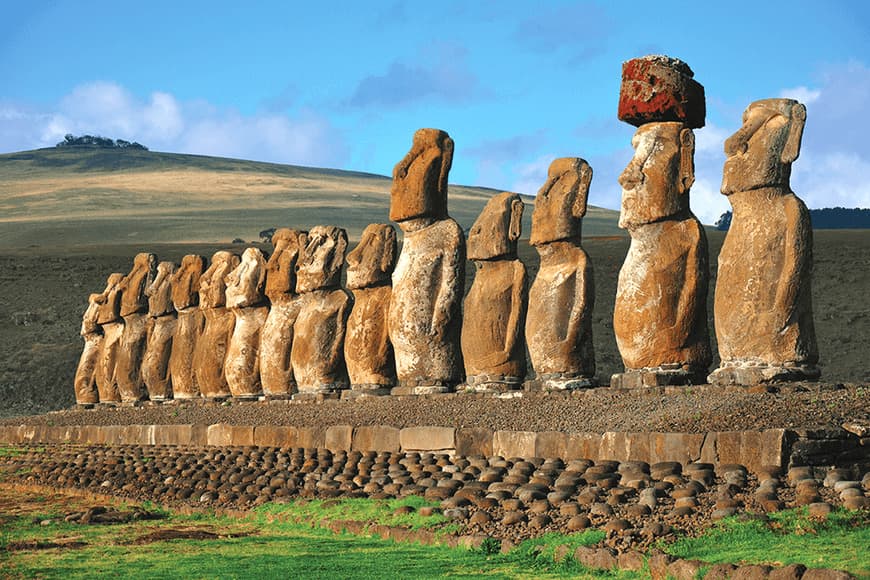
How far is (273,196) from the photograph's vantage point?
9662 centimetres

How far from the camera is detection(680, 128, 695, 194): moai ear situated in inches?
535

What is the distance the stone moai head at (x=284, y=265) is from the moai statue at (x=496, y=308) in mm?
4975

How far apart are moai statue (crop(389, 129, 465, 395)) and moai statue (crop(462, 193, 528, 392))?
0.48 metres

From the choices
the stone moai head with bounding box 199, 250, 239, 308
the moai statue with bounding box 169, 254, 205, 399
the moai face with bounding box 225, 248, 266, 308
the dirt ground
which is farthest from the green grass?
the dirt ground

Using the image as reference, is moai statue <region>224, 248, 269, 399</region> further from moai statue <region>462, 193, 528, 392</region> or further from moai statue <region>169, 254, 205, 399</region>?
moai statue <region>462, 193, 528, 392</region>

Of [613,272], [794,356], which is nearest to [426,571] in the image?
[794,356]

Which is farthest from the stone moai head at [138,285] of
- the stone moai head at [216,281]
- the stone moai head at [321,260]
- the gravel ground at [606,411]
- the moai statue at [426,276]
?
the moai statue at [426,276]

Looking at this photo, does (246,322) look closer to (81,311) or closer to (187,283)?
(187,283)

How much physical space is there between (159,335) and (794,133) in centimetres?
1446

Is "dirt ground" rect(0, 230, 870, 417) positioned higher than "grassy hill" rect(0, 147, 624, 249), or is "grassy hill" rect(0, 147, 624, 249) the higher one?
"grassy hill" rect(0, 147, 624, 249)

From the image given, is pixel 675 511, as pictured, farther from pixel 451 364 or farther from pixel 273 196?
pixel 273 196

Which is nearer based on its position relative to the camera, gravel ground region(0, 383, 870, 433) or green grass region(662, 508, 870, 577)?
green grass region(662, 508, 870, 577)

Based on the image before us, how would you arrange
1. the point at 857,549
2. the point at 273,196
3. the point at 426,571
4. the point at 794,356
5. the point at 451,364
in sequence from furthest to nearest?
the point at 273,196 → the point at 451,364 → the point at 794,356 → the point at 426,571 → the point at 857,549

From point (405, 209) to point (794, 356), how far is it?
21.9ft
